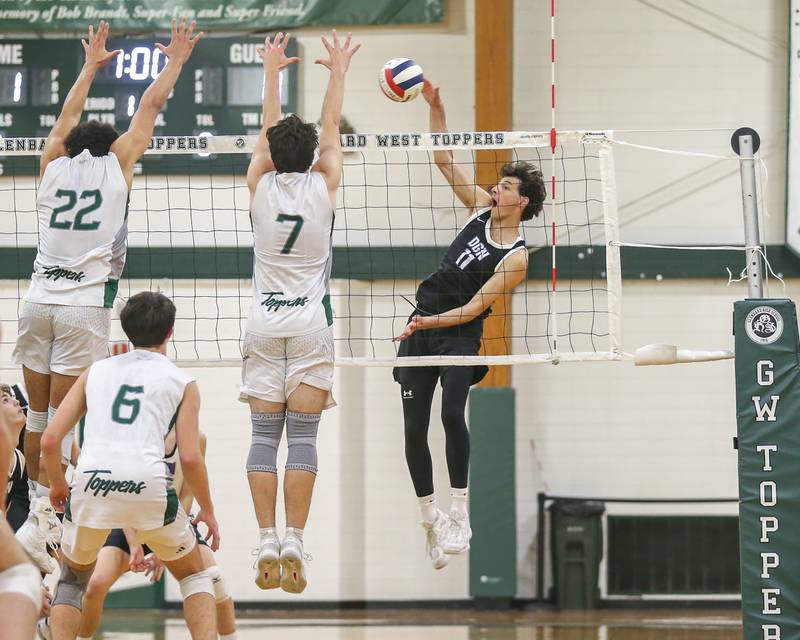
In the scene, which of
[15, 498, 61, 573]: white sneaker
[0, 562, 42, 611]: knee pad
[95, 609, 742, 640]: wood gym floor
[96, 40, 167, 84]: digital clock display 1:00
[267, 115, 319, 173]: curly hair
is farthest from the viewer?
[96, 40, 167, 84]: digital clock display 1:00

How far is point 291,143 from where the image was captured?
19.4 feet

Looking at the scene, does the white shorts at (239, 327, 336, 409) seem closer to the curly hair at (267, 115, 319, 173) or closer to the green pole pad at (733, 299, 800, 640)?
the curly hair at (267, 115, 319, 173)

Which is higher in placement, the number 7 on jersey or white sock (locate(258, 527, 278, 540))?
the number 7 on jersey

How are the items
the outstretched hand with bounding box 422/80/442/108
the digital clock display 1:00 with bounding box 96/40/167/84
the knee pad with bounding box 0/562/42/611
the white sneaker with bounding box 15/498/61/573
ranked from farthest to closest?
the digital clock display 1:00 with bounding box 96/40/167/84 < the outstretched hand with bounding box 422/80/442/108 < the white sneaker with bounding box 15/498/61/573 < the knee pad with bounding box 0/562/42/611

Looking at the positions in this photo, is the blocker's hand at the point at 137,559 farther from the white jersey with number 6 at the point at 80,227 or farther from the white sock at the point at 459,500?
the white sock at the point at 459,500

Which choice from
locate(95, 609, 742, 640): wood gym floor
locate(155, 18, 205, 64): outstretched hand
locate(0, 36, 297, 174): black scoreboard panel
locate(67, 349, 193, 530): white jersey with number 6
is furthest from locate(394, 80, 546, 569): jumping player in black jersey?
locate(0, 36, 297, 174): black scoreboard panel

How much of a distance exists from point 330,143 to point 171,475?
1905 mm

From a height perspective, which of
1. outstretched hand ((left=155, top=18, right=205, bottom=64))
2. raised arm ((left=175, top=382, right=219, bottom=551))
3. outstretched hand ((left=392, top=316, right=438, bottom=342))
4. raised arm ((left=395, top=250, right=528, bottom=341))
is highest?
outstretched hand ((left=155, top=18, right=205, bottom=64))

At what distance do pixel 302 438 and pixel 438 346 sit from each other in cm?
137

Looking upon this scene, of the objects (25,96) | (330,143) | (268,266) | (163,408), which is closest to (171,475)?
(163,408)

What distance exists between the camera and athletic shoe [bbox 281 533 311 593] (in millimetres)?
5664

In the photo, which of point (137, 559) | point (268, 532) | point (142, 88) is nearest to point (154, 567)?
point (137, 559)

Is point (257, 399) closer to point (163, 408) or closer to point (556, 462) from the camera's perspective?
point (163, 408)

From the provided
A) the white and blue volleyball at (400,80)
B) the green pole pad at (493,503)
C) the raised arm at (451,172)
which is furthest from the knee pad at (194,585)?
the green pole pad at (493,503)
